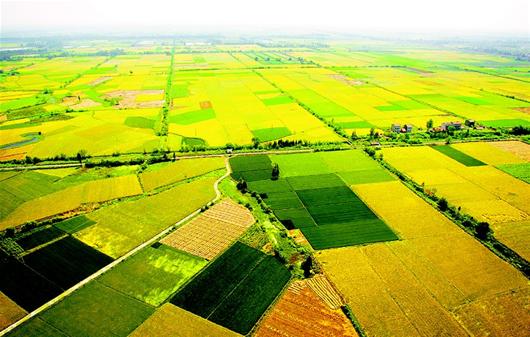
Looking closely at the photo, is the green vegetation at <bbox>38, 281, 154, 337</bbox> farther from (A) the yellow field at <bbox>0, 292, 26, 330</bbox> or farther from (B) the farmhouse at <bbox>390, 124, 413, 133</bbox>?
(B) the farmhouse at <bbox>390, 124, 413, 133</bbox>

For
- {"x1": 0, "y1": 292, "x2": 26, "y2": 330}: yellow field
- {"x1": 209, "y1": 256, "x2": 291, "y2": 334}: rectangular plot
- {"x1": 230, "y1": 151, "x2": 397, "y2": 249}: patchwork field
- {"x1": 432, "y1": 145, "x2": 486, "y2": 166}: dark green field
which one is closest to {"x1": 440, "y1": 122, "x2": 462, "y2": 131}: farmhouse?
{"x1": 432, "y1": 145, "x2": 486, "y2": 166}: dark green field

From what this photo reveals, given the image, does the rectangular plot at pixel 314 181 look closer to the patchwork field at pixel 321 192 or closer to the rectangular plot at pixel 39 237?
the patchwork field at pixel 321 192

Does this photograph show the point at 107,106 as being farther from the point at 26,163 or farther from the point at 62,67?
the point at 62,67

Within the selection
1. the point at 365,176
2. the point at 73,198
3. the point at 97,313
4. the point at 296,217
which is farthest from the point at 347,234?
the point at 73,198

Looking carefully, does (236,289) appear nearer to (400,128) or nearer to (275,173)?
(275,173)

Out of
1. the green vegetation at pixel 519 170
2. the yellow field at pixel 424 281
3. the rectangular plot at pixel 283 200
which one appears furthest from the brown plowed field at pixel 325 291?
the green vegetation at pixel 519 170
